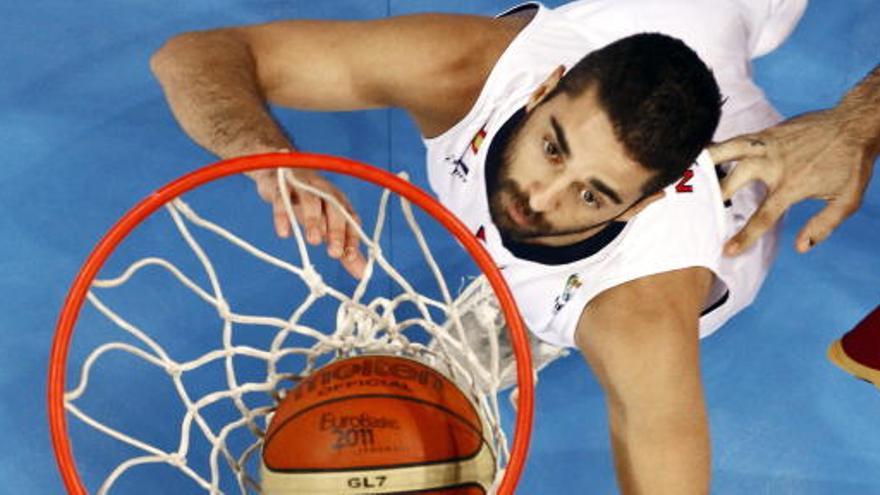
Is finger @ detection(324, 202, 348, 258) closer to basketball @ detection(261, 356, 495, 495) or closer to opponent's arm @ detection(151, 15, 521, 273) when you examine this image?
basketball @ detection(261, 356, 495, 495)

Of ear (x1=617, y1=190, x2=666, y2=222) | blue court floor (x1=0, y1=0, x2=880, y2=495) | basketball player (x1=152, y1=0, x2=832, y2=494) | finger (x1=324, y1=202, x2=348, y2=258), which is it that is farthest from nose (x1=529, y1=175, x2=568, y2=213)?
blue court floor (x1=0, y1=0, x2=880, y2=495)

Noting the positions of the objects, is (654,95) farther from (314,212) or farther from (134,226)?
(134,226)

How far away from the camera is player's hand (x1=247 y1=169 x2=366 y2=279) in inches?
48.2

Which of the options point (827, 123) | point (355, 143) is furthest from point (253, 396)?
point (827, 123)

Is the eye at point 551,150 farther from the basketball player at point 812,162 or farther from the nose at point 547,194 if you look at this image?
the basketball player at point 812,162

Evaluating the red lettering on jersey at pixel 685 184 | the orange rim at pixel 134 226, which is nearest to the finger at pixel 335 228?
the orange rim at pixel 134 226

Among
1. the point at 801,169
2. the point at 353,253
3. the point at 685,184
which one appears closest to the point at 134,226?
the point at 353,253

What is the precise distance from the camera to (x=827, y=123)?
1.65 m

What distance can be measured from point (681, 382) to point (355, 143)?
3.07ft

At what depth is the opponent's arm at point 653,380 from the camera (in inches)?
55.3

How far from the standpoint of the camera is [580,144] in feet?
4.61

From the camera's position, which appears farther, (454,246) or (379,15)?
(379,15)

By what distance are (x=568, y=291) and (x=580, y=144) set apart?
0.80ft

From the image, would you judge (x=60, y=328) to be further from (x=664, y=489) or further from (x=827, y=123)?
(x=827, y=123)
